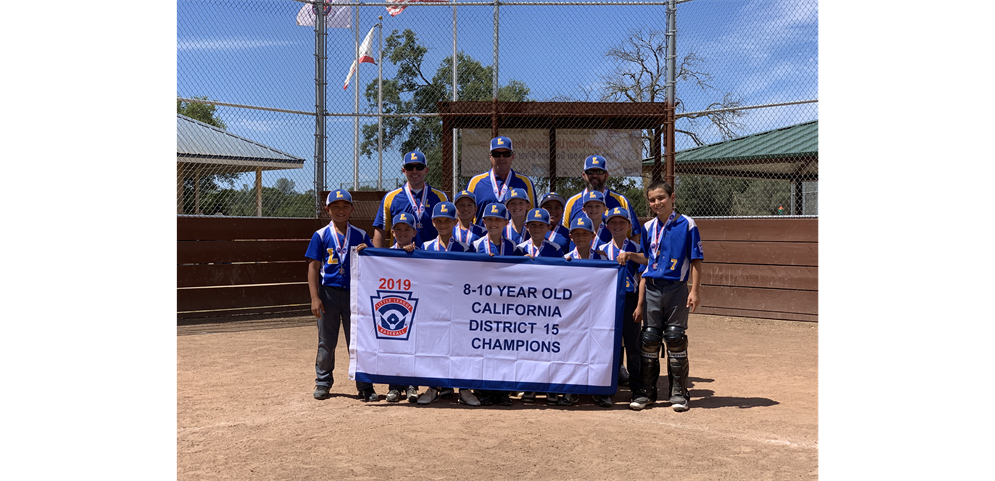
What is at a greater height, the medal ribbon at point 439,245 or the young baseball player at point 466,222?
the young baseball player at point 466,222

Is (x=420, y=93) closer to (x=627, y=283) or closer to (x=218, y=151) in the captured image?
(x=218, y=151)

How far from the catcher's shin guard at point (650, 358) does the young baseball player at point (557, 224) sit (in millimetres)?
1080

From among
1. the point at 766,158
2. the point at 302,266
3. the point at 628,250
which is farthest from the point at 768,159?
the point at 628,250

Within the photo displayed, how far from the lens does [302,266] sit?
1170 cm

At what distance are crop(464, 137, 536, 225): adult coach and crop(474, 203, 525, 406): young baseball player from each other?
0.77 metres

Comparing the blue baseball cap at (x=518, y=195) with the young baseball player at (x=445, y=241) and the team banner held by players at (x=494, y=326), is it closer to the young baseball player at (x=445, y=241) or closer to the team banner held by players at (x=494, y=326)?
the young baseball player at (x=445, y=241)

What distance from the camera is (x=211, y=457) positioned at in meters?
4.25

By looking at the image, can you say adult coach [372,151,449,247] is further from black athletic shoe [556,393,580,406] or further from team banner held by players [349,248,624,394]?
black athletic shoe [556,393,580,406]

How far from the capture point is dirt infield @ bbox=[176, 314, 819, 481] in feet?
13.2

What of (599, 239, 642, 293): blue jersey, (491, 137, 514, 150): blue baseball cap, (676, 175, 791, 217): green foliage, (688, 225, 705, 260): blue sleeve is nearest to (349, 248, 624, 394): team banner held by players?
(599, 239, 642, 293): blue jersey

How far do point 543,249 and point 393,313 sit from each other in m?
1.37

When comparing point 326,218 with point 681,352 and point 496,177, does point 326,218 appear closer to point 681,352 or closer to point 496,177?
point 496,177

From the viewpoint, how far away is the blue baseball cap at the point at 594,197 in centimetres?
637

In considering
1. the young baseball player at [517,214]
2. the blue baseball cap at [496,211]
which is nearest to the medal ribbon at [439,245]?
the blue baseball cap at [496,211]
